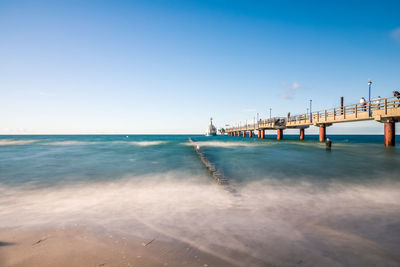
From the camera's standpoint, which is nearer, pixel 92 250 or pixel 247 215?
pixel 92 250

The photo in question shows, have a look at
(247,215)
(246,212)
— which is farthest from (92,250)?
(246,212)

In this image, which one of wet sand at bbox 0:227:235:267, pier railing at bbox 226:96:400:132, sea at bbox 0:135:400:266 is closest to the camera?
wet sand at bbox 0:227:235:267

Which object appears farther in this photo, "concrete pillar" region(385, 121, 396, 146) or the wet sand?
"concrete pillar" region(385, 121, 396, 146)

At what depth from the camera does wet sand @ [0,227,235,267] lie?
3.36 m

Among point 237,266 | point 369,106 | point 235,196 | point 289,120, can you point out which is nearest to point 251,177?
point 235,196

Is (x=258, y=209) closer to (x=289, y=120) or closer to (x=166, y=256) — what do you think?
(x=166, y=256)

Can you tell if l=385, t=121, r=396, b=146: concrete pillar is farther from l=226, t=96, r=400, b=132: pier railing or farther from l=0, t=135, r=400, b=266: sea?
l=0, t=135, r=400, b=266: sea

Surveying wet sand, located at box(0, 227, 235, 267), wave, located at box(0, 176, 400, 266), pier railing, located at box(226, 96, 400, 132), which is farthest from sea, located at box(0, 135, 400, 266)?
pier railing, located at box(226, 96, 400, 132)

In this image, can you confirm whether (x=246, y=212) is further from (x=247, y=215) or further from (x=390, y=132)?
(x=390, y=132)

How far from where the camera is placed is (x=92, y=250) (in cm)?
378

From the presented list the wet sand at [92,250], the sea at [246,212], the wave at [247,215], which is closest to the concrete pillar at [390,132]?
the sea at [246,212]

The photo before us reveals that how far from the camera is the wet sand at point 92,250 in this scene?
3.36 meters

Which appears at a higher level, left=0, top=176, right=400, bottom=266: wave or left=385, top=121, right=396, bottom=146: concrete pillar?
left=385, top=121, right=396, bottom=146: concrete pillar

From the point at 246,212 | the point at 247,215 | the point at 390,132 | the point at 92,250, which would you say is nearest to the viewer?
the point at 92,250
